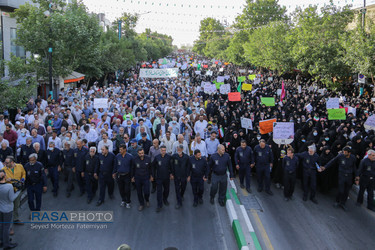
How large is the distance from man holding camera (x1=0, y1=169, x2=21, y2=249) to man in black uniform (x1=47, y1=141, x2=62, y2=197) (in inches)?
90.1

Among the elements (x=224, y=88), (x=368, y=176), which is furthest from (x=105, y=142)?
(x=224, y=88)

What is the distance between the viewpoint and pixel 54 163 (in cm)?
864

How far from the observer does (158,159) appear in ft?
26.4

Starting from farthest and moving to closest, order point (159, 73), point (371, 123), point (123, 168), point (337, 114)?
point (159, 73) → point (337, 114) → point (371, 123) → point (123, 168)

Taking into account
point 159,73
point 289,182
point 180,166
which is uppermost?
point 159,73

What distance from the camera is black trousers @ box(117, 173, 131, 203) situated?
7996mm

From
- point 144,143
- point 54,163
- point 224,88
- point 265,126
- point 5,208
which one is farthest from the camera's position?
point 224,88

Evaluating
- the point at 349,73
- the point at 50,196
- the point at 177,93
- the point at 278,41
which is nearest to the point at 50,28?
the point at 177,93

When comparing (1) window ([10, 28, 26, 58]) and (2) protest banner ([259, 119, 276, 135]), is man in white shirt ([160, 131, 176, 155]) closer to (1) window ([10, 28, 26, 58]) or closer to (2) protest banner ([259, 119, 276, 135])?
(2) protest banner ([259, 119, 276, 135])

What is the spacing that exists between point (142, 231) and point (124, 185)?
4.70 ft

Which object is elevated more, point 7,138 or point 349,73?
point 349,73

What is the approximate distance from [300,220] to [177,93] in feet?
47.3

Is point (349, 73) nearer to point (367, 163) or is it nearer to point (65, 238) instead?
point (367, 163)

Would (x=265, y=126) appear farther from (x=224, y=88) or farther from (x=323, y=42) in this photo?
(x=323, y=42)
